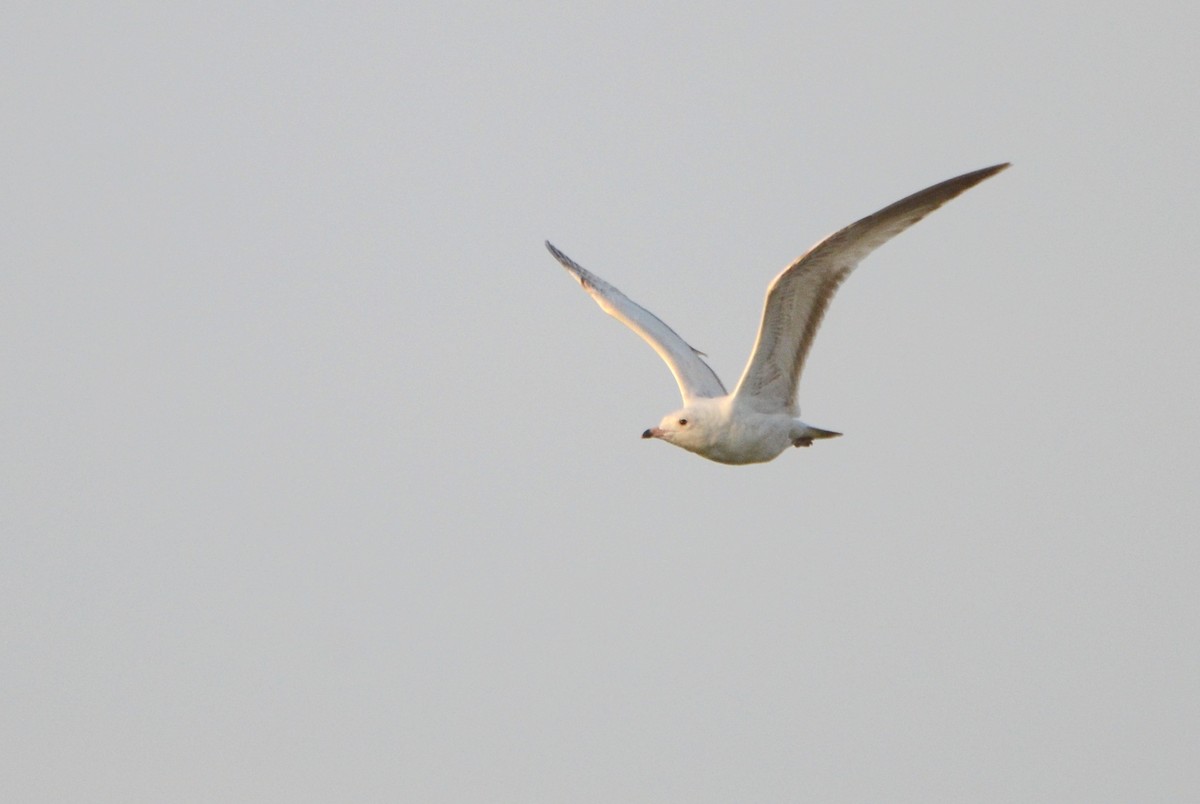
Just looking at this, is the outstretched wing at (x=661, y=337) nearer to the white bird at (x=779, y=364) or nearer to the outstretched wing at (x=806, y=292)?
the white bird at (x=779, y=364)

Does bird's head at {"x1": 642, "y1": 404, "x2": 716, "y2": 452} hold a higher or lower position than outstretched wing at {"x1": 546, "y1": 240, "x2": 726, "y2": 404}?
lower

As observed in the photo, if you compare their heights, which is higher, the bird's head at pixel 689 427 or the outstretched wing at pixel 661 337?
the outstretched wing at pixel 661 337

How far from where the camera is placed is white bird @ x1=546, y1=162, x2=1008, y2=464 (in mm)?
14359

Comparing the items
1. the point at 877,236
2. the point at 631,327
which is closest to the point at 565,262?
the point at 631,327

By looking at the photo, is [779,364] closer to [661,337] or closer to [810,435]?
[810,435]

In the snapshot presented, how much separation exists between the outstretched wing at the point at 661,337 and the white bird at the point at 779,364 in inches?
0.8

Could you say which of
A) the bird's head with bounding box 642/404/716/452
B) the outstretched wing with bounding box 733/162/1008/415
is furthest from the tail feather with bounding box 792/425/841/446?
the bird's head with bounding box 642/404/716/452

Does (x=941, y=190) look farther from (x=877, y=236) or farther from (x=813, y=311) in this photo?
(x=813, y=311)

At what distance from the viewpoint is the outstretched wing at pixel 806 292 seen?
14195 millimetres

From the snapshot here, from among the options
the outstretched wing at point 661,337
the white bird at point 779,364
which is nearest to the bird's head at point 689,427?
the white bird at point 779,364

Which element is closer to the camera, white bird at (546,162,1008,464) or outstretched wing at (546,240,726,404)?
white bird at (546,162,1008,464)

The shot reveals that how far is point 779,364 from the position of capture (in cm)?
1582

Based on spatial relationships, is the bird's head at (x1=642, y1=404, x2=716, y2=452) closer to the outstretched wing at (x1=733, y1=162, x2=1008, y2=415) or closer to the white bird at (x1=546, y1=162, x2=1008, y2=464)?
the white bird at (x1=546, y1=162, x2=1008, y2=464)

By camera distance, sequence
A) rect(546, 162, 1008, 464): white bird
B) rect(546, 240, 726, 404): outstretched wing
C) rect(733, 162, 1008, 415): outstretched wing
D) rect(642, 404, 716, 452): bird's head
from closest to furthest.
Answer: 1. rect(733, 162, 1008, 415): outstretched wing
2. rect(546, 162, 1008, 464): white bird
3. rect(642, 404, 716, 452): bird's head
4. rect(546, 240, 726, 404): outstretched wing
